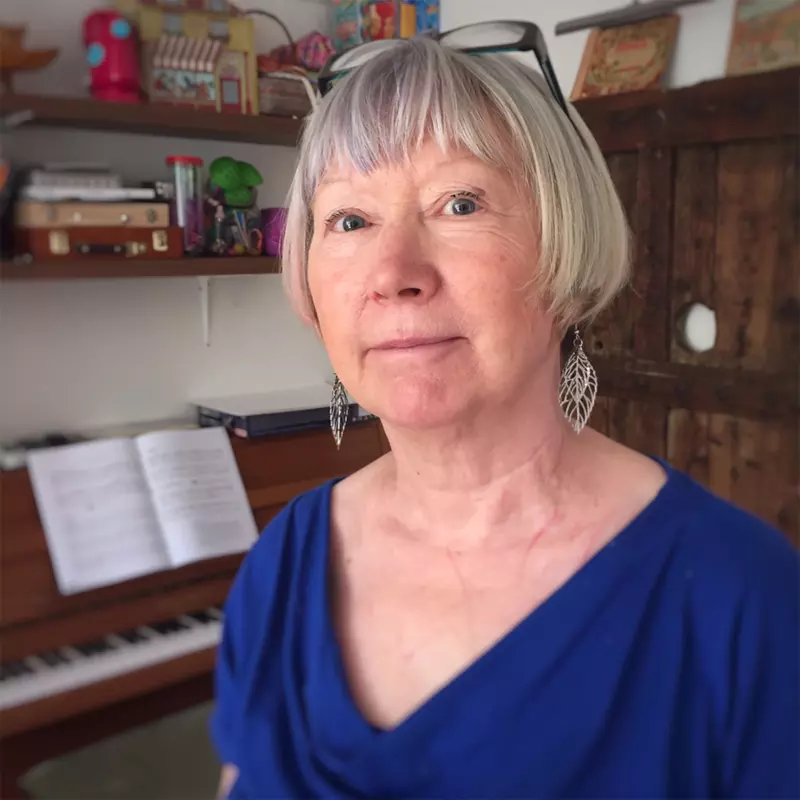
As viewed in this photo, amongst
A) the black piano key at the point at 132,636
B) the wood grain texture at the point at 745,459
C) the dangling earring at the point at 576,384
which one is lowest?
the black piano key at the point at 132,636

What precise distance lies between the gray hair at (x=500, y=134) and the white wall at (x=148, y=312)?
3.73 feet

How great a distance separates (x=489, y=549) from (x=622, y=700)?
163 millimetres

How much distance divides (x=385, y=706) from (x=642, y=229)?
4.18 feet

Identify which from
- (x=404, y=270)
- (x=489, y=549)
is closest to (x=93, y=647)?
(x=489, y=549)

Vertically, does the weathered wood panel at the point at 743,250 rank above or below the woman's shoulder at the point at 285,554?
above

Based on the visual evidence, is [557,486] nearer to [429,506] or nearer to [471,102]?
[429,506]

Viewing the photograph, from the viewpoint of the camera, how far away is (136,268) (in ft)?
5.35

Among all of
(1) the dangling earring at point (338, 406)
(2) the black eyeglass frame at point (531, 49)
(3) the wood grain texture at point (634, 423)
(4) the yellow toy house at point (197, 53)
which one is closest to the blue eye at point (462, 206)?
(2) the black eyeglass frame at point (531, 49)

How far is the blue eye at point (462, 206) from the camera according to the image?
62 cm

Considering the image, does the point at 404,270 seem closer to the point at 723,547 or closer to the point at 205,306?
the point at 723,547

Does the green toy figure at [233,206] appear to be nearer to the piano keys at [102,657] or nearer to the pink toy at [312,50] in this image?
the pink toy at [312,50]

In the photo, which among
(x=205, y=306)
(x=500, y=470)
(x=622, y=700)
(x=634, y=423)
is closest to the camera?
(x=622, y=700)

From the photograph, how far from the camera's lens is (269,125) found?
178 cm

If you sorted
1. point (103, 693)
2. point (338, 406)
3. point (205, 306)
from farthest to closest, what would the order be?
point (205, 306)
point (103, 693)
point (338, 406)
